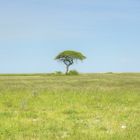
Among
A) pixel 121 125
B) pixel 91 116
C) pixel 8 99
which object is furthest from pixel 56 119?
pixel 8 99

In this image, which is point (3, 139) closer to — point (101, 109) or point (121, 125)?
point (121, 125)

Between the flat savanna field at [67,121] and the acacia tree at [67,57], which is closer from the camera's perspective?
the flat savanna field at [67,121]

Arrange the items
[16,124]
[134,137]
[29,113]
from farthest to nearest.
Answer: [29,113]
[16,124]
[134,137]

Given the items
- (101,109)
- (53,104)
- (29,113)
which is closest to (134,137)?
(29,113)

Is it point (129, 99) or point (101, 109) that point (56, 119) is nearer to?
point (101, 109)

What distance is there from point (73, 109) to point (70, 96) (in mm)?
6865

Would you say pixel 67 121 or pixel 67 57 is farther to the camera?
pixel 67 57

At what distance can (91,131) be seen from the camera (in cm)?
1499

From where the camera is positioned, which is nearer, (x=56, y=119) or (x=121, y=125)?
(x=121, y=125)

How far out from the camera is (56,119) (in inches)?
723

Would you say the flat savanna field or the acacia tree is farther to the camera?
the acacia tree

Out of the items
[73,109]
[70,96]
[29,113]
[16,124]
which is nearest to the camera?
[16,124]

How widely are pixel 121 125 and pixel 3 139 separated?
4.82 meters

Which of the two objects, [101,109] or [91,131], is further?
[101,109]
